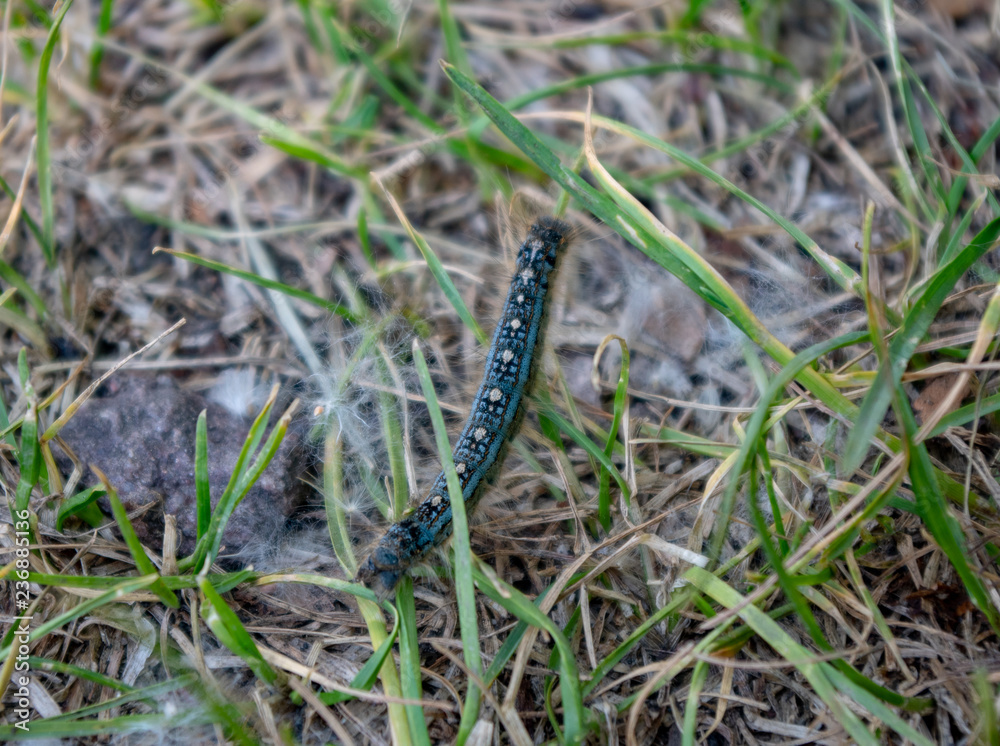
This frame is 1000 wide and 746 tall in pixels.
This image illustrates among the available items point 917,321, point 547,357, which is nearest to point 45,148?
point 547,357


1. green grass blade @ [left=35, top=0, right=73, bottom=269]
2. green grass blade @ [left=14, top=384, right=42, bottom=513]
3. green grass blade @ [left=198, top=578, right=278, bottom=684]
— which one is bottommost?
green grass blade @ [left=198, top=578, right=278, bottom=684]

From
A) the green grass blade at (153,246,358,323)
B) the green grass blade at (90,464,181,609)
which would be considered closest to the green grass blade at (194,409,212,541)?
the green grass blade at (90,464,181,609)

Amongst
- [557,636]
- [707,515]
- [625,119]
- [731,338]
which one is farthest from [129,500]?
[625,119]

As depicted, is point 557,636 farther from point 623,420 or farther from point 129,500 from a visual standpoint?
point 129,500

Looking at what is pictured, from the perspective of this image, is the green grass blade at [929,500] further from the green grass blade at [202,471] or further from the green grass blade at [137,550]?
the green grass blade at [137,550]

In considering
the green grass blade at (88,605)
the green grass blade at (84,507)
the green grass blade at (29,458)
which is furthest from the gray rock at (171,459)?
the green grass blade at (88,605)

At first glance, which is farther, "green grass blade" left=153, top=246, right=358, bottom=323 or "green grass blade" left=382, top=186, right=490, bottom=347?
"green grass blade" left=153, top=246, right=358, bottom=323

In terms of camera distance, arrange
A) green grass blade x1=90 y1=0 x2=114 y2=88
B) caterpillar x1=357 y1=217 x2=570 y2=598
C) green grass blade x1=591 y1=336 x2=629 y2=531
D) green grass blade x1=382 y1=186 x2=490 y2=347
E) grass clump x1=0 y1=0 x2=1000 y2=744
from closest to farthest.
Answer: grass clump x1=0 y1=0 x2=1000 y2=744 → caterpillar x1=357 y1=217 x2=570 y2=598 → green grass blade x1=591 y1=336 x2=629 y2=531 → green grass blade x1=382 y1=186 x2=490 y2=347 → green grass blade x1=90 y1=0 x2=114 y2=88

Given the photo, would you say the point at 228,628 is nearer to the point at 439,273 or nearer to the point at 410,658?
the point at 410,658

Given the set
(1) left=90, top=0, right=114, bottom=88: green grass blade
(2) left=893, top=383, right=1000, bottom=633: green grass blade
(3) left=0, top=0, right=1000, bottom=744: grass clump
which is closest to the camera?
(2) left=893, top=383, right=1000, bottom=633: green grass blade

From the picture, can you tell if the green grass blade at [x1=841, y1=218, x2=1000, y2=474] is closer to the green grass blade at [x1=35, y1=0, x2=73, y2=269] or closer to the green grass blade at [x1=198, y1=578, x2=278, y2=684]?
the green grass blade at [x1=198, y1=578, x2=278, y2=684]

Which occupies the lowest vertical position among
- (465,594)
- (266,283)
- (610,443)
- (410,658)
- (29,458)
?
(410,658)
